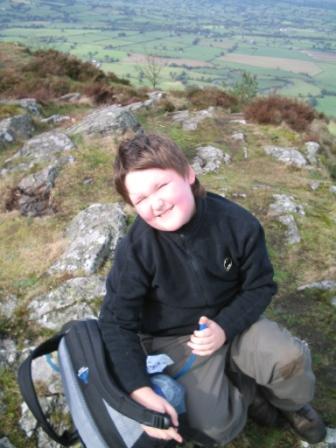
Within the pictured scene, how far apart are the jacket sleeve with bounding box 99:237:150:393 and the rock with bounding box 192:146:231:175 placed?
624cm

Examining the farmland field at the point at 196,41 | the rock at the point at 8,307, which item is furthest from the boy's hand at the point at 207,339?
the farmland field at the point at 196,41

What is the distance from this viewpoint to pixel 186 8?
577 ft

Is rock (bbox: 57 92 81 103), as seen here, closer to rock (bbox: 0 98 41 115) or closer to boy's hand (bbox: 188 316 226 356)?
rock (bbox: 0 98 41 115)

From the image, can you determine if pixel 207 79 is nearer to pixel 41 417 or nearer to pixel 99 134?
pixel 99 134

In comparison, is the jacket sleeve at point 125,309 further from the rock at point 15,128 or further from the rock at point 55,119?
the rock at point 55,119

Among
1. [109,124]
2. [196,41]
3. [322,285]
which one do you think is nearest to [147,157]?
[322,285]

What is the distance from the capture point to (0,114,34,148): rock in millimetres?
10461

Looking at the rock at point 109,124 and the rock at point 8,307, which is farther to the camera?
the rock at point 109,124

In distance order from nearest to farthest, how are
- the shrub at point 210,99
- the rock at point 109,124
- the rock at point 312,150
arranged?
the rock at point 109,124 < the rock at point 312,150 < the shrub at point 210,99

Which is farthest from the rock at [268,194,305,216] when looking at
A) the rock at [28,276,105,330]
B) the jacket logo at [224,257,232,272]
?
the jacket logo at [224,257,232,272]

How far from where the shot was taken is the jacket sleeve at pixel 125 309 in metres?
2.94

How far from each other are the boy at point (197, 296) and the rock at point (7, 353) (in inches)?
65.7

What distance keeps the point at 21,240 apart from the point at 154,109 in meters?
8.80

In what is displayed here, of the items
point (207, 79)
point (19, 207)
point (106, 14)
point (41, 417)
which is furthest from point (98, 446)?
point (106, 14)
